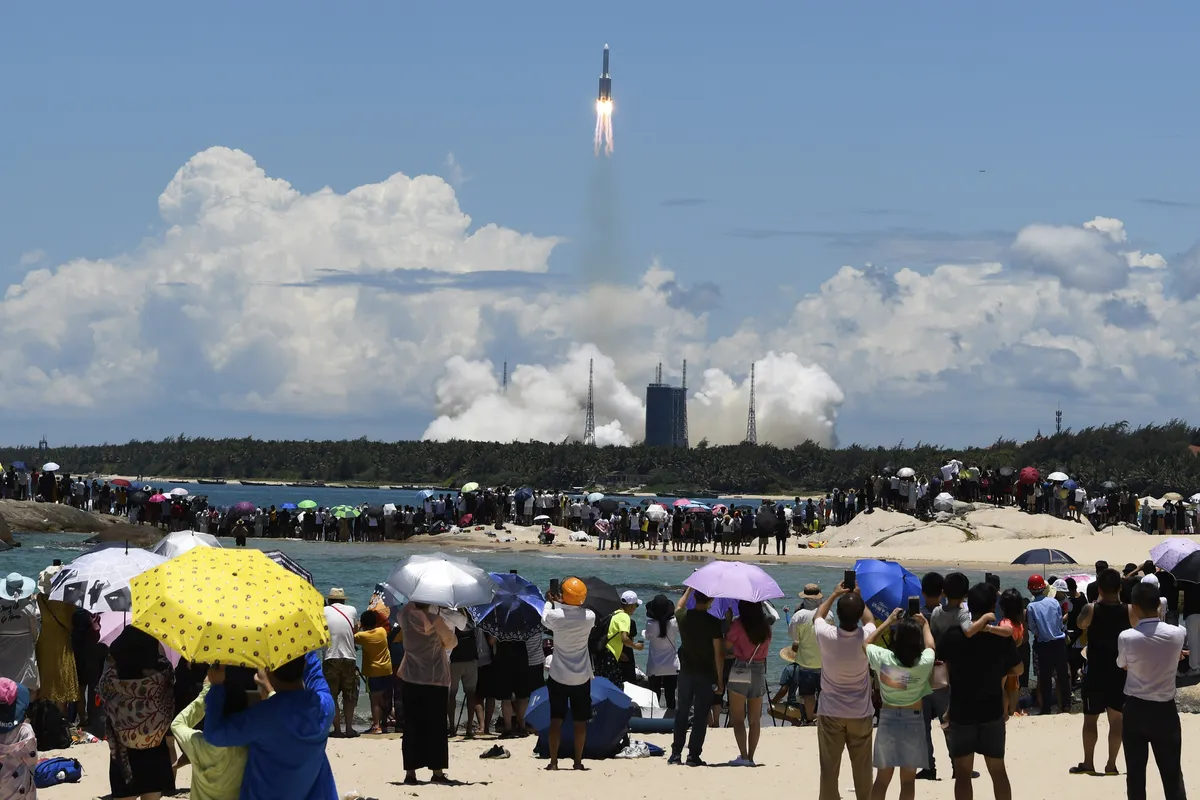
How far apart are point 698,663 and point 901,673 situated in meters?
3.06

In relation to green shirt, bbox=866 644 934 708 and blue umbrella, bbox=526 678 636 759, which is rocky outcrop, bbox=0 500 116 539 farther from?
green shirt, bbox=866 644 934 708

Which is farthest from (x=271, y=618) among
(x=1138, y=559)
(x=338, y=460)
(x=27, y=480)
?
(x=338, y=460)

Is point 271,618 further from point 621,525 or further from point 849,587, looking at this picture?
point 621,525

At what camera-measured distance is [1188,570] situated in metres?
16.1

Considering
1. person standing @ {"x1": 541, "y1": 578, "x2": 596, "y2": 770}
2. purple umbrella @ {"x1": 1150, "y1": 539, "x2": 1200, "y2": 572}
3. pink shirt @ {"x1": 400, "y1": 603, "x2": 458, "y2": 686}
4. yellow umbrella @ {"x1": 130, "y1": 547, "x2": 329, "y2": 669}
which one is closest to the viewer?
yellow umbrella @ {"x1": 130, "y1": 547, "x2": 329, "y2": 669}

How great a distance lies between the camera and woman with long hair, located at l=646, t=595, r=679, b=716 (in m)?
15.2

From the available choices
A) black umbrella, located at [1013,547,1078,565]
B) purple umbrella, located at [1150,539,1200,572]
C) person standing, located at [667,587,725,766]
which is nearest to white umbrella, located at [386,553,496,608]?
person standing, located at [667,587,725,766]

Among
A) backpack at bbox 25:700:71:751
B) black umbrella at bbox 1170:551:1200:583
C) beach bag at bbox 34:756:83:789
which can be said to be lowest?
beach bag at bbox 34:756:83:789

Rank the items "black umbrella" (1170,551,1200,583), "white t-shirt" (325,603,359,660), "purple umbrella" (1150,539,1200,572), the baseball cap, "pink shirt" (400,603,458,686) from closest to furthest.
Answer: the baseball cap < "pink shirt" (400,603,458,686) < "white t-shirt" (325,603,359,660) < "black umbrella" (1170,551,1200,583) < "purple umbrella" (1150,539,1200,572)

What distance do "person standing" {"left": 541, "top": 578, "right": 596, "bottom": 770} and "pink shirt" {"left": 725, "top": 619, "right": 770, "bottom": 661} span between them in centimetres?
118

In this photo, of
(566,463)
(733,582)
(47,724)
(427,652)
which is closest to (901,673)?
(733,582)

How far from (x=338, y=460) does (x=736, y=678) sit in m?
172

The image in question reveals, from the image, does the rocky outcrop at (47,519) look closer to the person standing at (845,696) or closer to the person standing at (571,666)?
the person standing at (571,666)

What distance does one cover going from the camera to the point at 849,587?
1157 cm
